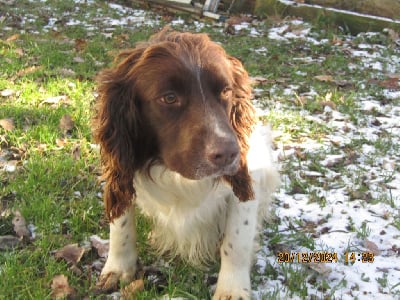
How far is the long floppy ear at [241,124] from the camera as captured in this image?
9.19 feet

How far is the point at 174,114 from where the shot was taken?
2.49 m

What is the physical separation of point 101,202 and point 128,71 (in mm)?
1333

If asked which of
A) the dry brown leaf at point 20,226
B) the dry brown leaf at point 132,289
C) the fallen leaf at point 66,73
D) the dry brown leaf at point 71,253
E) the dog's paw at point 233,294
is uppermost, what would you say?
the dog's paw at point 233,294

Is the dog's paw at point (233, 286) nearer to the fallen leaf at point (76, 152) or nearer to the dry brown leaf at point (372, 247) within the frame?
the dry brown leaf at point (372, 247)

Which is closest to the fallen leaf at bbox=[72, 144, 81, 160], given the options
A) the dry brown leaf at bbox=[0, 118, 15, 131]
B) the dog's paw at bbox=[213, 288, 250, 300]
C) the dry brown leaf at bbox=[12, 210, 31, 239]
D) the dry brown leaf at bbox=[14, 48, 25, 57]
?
the dry brown leaf at bbox=[0, 118, 15, 131]

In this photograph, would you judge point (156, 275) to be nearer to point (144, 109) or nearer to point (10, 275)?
point (10, 275)

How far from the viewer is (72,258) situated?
3.12 meters

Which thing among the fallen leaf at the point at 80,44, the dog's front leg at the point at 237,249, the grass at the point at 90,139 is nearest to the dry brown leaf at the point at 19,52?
the grass at the point at 90,139

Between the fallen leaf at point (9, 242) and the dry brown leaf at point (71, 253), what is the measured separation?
27cm

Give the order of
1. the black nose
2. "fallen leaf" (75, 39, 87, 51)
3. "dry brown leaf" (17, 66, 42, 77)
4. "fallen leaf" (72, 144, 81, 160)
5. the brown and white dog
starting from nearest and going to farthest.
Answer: the black nose
the brown and white dog
"fallen leaf" (72, 144, 81, 160)
"dry brown leaf" (17, 66, 42, 77)
"fallen leaf" (75, 39, 87, 51)

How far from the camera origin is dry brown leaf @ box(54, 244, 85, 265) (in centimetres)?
311

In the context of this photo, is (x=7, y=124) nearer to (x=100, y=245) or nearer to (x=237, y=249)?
(x=100, y=245)

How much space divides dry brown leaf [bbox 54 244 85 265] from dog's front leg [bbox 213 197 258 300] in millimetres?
881
